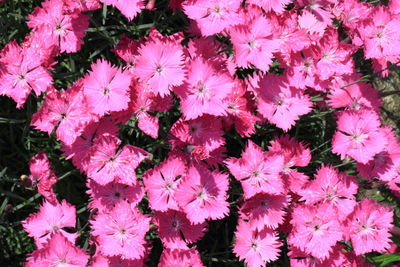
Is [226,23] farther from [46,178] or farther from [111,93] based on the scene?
[46,178]

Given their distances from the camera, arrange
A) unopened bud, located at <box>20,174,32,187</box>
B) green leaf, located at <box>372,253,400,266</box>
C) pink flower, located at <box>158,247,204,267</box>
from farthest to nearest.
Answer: green leaf, located at <box>372,253,400,266</box> < pink flower, located at <box>158,247,204,267</box> < unopened bud, located at <box>20,174,32,187</box>

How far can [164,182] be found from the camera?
1.88m

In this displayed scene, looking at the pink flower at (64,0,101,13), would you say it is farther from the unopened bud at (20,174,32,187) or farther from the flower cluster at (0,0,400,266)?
the unopened bud at (20,174,32,187)

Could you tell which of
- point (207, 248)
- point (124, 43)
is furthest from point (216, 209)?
point (124, 43)

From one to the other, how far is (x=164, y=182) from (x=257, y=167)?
0.48 m

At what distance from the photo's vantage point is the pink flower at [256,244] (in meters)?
1.97

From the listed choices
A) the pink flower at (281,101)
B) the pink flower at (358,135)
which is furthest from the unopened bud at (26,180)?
the pink flower at (358,135)

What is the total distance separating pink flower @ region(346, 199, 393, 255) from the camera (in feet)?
6.56

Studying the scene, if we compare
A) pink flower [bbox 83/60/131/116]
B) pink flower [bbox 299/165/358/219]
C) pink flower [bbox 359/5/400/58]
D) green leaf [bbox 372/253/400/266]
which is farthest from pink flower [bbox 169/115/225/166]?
green leaf [bbox 372/253/400/266]

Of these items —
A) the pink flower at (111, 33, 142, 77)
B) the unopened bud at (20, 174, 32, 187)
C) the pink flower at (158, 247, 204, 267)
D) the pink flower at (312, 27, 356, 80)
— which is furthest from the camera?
the pink flower at (312, 27, 356, 80)

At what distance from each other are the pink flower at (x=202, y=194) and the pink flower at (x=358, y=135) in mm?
675

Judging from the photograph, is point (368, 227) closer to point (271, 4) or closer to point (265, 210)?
point (265, 210)

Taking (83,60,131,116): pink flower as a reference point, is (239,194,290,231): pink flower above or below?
below

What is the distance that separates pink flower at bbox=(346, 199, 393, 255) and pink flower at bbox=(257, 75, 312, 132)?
0.60 m
